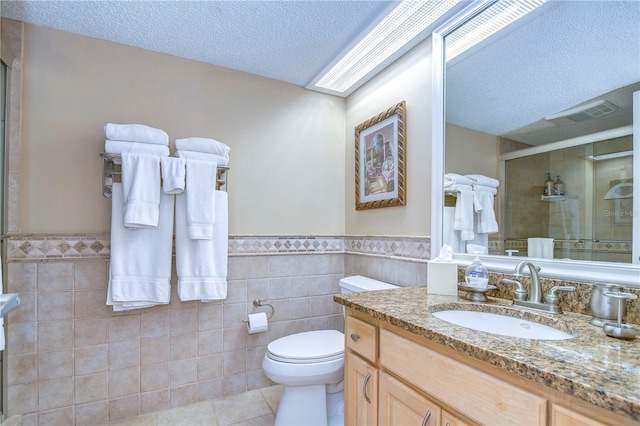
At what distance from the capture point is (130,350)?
1834 millimetres

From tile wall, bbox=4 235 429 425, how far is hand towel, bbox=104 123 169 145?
0.58 meters

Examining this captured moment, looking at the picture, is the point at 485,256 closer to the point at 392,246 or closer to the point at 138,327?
the point at 392,246

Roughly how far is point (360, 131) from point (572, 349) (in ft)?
6.01

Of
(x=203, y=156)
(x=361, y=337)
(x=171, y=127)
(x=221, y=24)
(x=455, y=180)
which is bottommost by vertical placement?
(x=361, y=337)

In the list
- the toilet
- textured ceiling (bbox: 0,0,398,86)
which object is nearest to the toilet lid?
the toilet

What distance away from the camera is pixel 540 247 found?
1232mm

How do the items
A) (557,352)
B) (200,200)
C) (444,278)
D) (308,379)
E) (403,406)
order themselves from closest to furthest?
(557,352) → (403,406) → (444,278) → (308,379) → (200,200)

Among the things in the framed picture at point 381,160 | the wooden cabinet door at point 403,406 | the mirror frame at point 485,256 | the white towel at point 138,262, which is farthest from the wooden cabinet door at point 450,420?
the white towel at point 138,262

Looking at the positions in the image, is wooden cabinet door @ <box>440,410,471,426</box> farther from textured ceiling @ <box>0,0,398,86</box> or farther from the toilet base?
textured ceiling @ <box>0,0,398,86</box>

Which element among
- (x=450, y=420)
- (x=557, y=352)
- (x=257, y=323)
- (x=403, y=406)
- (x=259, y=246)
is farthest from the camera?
(x=259, y=246)

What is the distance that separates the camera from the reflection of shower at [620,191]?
3.22 ft

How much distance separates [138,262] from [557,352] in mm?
1853

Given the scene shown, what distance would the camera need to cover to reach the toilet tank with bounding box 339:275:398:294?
1.87m

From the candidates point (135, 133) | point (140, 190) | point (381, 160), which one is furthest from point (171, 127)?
point (381, 160)
